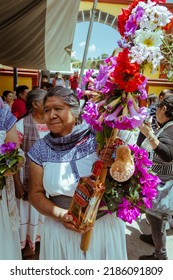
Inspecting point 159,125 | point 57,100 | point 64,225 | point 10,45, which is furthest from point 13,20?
point 64,225

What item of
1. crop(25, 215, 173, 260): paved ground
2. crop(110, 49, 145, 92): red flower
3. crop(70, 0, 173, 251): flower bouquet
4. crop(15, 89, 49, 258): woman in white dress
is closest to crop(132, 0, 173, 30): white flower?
crop(70, 0, 173, 251): flower bouquet

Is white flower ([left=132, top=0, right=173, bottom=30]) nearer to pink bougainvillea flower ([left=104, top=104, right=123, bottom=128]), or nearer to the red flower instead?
the red flower

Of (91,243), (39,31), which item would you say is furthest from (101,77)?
(39,31)

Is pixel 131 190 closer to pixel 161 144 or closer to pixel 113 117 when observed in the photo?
pixel 113 117

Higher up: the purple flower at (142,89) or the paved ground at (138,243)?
the purple flower at (142,89)

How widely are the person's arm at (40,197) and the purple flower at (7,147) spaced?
0.43 m

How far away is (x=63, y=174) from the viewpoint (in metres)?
1.48

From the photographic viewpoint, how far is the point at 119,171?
129 centimetres

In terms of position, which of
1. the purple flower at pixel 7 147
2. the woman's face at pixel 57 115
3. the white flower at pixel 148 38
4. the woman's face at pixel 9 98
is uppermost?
the white flower at pixel 148 38

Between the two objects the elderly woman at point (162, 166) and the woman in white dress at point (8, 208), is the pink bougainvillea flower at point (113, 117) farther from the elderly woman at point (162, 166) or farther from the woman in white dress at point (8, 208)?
the elderly woman at point (162, 166)

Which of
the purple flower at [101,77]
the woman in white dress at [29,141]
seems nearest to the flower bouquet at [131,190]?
the purple flower at [101,77]

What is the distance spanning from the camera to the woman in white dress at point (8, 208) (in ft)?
6.60
